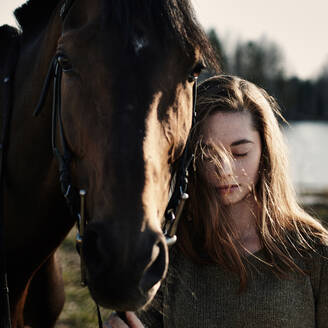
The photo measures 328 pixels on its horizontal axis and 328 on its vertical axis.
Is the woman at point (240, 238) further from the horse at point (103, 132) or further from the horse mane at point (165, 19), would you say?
the horse mane at point (165, 19)

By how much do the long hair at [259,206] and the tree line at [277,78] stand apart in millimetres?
31623

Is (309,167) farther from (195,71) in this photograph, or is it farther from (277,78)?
(277,78)

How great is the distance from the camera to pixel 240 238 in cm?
242

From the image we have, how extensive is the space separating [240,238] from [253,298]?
1.29 ft

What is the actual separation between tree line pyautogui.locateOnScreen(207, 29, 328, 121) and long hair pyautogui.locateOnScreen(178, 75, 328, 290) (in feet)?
104

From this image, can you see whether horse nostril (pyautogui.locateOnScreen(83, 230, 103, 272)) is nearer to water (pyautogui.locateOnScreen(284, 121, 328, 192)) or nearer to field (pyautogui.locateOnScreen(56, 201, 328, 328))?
field (pyautogui.locateOnScreen(56, 201, 328, 328))

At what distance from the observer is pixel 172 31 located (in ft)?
5.82

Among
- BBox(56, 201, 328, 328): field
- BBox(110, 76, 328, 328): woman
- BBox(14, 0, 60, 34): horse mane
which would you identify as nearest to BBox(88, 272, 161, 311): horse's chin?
BBox(110, 76, 328, 328): woman

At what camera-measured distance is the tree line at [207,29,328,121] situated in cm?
4041

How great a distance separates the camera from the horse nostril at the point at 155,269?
144 centimetres

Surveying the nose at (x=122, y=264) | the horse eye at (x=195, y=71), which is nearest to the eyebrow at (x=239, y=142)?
the horse eye at (x=195, y=71)

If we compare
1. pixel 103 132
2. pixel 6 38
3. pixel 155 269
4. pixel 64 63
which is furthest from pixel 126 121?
pixel 6 38

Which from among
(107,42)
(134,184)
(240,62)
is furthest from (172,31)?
(240,62)

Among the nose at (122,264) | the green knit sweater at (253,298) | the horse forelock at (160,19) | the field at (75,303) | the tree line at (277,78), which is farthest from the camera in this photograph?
the tree line at (277,78)
